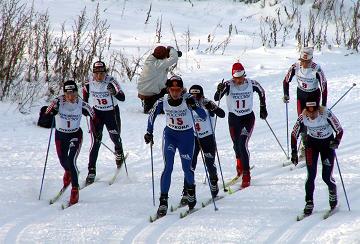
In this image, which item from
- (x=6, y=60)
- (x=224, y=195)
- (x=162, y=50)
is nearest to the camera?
(x=224, y=195)

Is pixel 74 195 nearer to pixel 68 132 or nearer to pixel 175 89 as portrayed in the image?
pixel 68 132

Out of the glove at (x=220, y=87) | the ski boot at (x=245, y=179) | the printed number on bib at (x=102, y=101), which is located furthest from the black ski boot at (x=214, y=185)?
the printed number on bib at (x=102, y=101)

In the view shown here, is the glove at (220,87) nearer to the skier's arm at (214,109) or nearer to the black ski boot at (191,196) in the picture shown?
the skier's arm at (214,109)

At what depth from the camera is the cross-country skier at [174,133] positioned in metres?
8.34

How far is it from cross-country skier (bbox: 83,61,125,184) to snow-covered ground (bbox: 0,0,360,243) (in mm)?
482

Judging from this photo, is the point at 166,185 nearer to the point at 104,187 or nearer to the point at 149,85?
the point at 104,187

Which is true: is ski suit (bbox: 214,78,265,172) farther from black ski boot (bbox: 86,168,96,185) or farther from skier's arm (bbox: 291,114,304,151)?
black ski boot (bbox: 86,168,96,185)

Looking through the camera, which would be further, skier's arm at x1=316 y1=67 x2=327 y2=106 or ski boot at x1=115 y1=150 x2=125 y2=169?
ski boot at x1=115 y1=150 x2=125 y2=169

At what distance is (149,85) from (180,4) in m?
11.0

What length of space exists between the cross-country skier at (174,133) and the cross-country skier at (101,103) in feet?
5.60

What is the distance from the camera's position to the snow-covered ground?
303 inches

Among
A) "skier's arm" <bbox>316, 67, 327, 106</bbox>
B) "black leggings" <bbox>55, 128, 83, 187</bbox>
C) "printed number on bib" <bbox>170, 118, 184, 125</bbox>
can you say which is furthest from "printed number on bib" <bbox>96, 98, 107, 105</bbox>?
"skier's arm" <bbox>316, 67, 327, 106</bbox>

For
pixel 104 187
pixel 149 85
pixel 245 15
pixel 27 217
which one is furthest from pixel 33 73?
pixel 245 15

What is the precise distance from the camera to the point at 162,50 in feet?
43.0
